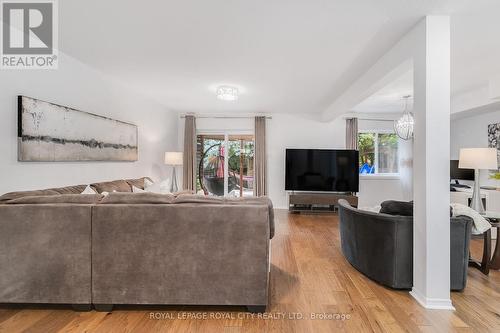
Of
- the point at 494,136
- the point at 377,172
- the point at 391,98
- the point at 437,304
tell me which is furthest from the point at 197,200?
the point at 494,136

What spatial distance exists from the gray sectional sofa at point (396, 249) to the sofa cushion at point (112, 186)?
3.19 metres

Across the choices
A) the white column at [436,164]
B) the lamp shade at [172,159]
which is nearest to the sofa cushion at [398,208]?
the white column at [436,164]

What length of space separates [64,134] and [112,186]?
893mm

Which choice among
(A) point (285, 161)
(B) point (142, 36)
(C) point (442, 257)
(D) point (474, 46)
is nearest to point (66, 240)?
(B) point (142, 36)

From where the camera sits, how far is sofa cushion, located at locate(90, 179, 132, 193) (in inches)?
128

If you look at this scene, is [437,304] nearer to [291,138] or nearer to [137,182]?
[137,182]

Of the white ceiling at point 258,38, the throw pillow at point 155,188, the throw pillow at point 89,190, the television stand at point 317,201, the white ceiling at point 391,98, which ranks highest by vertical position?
the white ceiling at point 391,98

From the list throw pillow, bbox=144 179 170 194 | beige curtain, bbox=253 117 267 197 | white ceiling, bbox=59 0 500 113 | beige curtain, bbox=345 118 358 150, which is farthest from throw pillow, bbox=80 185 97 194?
beige curtain, bbox=345 118 358 150

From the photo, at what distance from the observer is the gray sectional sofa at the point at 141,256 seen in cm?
195

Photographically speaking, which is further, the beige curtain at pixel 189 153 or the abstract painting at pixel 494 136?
the beige curtain at pixel 189 153

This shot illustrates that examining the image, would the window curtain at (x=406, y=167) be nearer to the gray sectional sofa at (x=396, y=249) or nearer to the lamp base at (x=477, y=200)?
the lamp base at (x=477, y=200)

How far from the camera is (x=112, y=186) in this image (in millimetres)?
3469

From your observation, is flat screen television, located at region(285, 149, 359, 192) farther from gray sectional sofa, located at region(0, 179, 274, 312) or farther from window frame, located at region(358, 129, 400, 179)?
gray sectional sofa, located at region(0, 179, 274, 312)

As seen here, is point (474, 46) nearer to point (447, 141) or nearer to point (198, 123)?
point (447, 141)
